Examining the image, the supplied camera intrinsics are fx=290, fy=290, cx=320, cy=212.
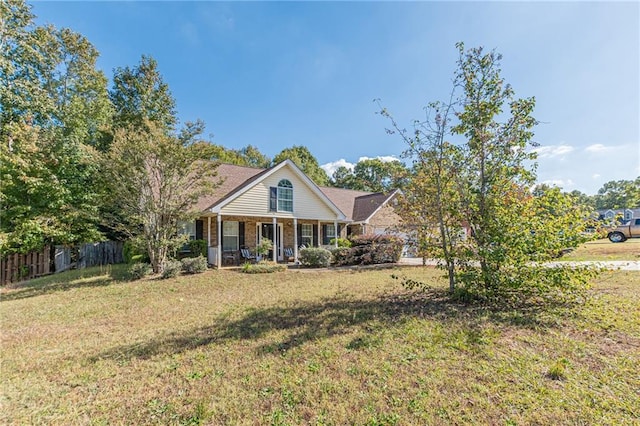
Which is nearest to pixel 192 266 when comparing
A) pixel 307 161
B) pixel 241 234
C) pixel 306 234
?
pixel 241 234

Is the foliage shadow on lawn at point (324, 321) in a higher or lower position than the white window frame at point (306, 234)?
lower

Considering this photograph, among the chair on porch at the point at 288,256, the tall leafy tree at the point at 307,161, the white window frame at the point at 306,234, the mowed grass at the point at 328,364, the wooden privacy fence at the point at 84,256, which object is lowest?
the mowed grass at the point at 328,364

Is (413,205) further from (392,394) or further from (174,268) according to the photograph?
(174,268)

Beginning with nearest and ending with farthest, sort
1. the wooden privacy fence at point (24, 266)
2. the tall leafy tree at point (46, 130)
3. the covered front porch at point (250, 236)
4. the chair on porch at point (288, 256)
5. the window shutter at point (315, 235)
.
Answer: the tall leafy tree at point (46, 130) < the wooden privacy fence at point (24, 266) < the covered front porch at point (250, 236) < the chair on porch at point (288, 256) < the window shutter at point (315, 235)

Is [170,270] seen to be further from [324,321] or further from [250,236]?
[324,321]

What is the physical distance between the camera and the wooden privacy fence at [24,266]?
44.5ft

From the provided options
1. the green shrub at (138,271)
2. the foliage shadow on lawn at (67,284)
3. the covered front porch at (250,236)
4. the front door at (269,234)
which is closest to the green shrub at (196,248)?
the covered front porch at (250,236)

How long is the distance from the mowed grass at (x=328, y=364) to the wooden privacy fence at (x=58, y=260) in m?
9.42

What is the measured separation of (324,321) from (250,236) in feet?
39.5

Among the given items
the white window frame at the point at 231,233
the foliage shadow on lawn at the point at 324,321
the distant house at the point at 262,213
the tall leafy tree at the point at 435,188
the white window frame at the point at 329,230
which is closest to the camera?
the foliage shadow on lawn at the point at 324,321

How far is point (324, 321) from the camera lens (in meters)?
5.65

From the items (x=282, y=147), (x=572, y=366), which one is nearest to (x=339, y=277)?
(x=572, y=366)

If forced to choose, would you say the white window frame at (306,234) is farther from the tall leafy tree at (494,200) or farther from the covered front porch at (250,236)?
the tall leafy tree at (494,200)

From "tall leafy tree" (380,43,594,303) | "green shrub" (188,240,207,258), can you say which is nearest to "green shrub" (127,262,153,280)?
"green shrub" (188,240,207,258)
